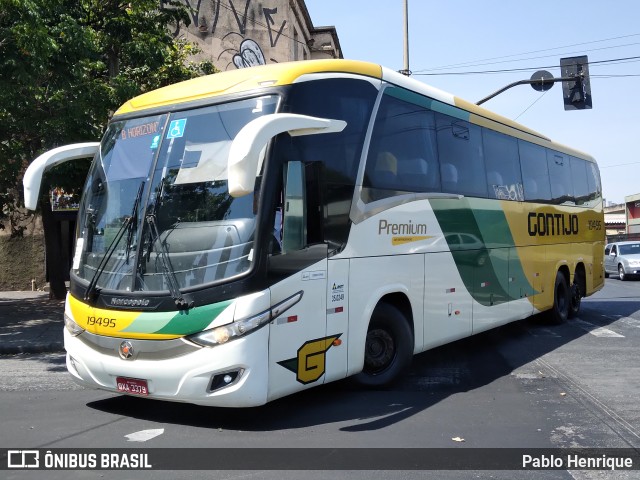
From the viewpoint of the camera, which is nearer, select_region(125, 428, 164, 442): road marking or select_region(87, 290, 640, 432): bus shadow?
select_region(125, 428, 164, 442): road marking

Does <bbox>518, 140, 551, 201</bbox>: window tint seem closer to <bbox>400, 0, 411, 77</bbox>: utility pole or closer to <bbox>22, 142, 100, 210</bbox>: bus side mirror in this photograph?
<bbox>400, 0, 411, 77</bbox>: utility pole

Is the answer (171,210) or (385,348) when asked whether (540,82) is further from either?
(171,210)

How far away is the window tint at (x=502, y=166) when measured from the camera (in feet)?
32.6

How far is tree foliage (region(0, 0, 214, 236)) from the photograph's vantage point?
9781 millimetres

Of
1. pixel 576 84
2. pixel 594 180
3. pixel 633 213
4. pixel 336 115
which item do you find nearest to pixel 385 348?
pixel 336 115

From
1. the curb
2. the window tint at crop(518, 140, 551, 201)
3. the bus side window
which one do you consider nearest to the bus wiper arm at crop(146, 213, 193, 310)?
the bus side window

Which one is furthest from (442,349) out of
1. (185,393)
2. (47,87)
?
(47,87)

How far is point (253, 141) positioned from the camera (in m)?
5.07

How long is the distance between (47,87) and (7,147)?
4.18 ft

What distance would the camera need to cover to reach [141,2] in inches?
473

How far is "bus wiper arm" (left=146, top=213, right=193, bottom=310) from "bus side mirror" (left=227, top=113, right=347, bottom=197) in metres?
1.07

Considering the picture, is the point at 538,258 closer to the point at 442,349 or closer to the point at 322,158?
the point at 442,349

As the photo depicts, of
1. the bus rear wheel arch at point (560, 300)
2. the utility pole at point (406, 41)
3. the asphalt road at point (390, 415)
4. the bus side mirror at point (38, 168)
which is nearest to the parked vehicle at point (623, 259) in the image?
the utility pole at point (406, 41)

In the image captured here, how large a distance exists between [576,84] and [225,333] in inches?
571
